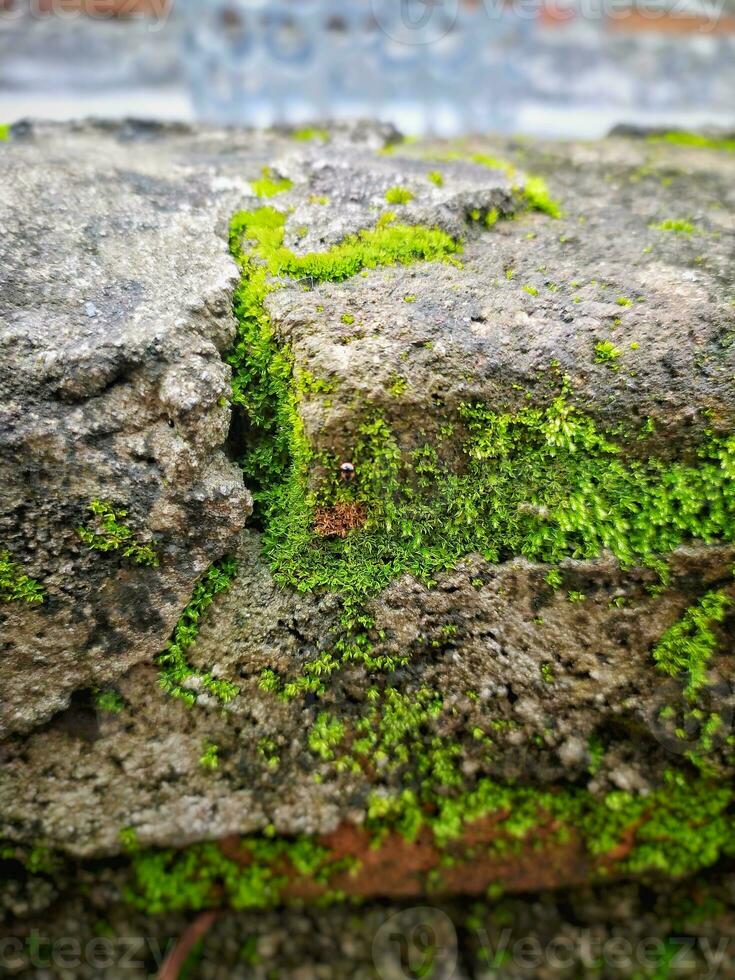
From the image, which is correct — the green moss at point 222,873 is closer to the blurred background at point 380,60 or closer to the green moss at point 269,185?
the green moss at point 269,185

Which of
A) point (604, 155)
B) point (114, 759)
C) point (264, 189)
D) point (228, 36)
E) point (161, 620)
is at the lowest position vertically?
point (114, 759)

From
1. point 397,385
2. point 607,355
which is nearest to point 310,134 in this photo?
point 397,385

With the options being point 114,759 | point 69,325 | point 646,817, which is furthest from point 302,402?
point 646,817

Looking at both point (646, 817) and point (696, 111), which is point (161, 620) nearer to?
point (646, 817)

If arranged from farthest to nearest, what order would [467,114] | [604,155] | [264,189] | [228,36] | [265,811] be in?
[467,114], [228,36], [604,155], [264,189], [265,811]

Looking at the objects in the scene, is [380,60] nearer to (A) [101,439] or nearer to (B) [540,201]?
(B) [540,201]

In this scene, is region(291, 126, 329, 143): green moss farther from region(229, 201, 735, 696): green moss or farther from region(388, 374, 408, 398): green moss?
region(388, 374, 408, 398): green moss
